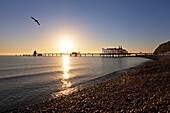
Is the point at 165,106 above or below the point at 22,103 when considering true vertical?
above

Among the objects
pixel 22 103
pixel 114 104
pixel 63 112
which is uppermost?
pixel 114 104

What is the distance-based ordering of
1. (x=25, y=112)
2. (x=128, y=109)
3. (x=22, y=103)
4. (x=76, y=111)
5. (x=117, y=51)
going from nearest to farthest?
(x=128, y=109) < (x=76, y=111) < (x=25, y=112) < (x=22, y=103) < (x=117, y=51)

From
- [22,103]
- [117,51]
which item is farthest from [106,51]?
[22,103]

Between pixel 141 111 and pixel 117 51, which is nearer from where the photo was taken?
pixel 141 111

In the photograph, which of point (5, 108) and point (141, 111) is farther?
point (5, 108)

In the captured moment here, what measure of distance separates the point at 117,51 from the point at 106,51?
17653 millimetres

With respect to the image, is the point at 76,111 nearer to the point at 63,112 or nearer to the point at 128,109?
the point at 63,112

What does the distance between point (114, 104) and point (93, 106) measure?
106 centimetres

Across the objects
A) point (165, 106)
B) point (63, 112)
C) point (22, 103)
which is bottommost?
→ point (22, 103)

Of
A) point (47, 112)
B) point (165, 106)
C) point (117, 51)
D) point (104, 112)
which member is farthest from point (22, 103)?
point (117, 51)

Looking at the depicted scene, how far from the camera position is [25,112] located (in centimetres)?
541

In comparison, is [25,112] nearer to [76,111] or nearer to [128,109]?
[76,111]

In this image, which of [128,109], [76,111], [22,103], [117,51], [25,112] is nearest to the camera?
[128,109]

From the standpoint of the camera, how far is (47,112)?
198 inches
